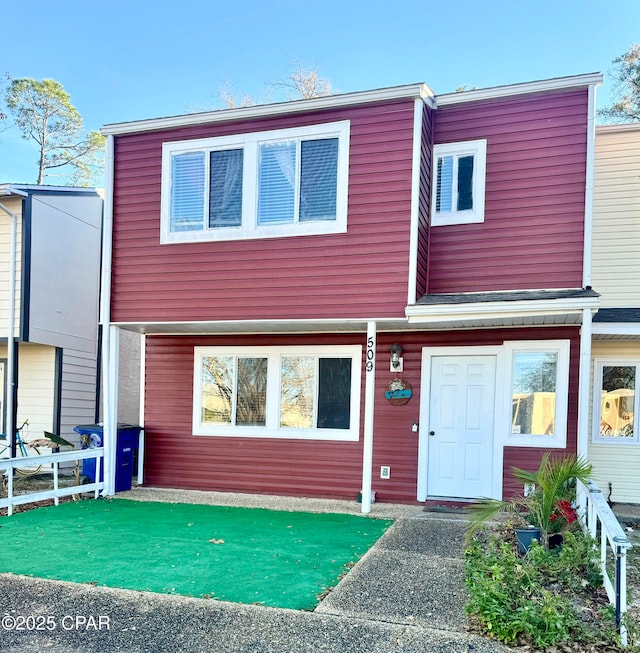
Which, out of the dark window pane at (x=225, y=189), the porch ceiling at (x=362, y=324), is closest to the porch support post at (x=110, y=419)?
the porch ceiling at (x=362, y=324)

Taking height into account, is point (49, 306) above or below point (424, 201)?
below

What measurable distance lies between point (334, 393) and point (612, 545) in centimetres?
479

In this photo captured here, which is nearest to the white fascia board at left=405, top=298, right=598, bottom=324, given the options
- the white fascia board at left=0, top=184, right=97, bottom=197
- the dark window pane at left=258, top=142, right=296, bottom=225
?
the dark window pane at left=258, top=142, right=296, bottom=225

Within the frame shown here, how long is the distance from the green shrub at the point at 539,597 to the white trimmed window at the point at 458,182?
14.0ft

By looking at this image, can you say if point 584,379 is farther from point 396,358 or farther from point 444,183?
point 444,183

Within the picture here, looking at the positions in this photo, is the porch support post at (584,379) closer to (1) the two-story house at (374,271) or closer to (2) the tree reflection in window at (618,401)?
(1) the two-story house at (374,271)

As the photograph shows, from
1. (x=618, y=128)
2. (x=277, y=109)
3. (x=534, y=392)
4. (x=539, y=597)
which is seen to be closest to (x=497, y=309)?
(x=534, y=392)

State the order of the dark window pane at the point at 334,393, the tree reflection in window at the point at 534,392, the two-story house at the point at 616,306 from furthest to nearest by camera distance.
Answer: the two-story house at the point at 616,306 → the dark window pane at the point at 334,393 → the tree reflection in window at the point at 534,392

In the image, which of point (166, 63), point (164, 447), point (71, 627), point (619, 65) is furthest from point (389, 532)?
point (166, 63)

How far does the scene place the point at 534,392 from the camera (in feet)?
22.9

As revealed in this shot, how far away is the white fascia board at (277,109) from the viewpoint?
664 cm

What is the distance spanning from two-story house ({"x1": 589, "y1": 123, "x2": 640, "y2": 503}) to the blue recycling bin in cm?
688

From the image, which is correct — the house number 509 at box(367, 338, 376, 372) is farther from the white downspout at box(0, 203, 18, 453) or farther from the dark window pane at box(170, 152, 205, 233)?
the white downspout at box(0, 203, 18, 453)

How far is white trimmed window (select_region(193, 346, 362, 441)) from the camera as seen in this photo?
25.9ft
